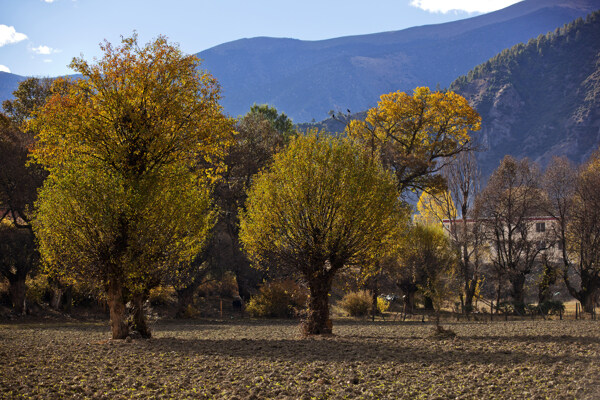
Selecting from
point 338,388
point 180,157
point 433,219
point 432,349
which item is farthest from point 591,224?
point 338,388

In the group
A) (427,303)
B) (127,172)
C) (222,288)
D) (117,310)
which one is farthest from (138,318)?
(427,303)

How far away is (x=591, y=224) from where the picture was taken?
41062mm

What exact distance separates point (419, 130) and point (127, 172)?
27430 millimetres

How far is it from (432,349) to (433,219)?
170 ft

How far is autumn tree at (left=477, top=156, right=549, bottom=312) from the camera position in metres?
44.2

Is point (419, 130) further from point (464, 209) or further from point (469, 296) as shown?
point (469, 296)

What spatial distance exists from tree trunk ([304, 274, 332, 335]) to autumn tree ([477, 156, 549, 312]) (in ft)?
90.1

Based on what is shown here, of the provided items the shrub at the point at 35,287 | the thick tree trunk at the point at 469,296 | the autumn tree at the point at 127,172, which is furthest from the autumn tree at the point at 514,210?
the shrub at the point at 35,287

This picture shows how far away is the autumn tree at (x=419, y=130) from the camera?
39.2 meters

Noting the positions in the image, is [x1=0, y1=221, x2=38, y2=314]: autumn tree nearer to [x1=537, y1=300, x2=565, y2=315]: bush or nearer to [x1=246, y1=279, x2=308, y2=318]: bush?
[x1=246, y1=279, x2=308, y2=318]: bush

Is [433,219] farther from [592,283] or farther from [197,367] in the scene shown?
[197,367]

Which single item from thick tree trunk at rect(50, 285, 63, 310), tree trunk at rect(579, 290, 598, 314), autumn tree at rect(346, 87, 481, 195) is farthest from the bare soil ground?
tree trunk at rect(579, 290, 598, 314)

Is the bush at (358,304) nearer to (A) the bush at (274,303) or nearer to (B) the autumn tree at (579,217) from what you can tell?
(A) the bush at (274,303)

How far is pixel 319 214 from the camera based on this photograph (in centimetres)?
1991
